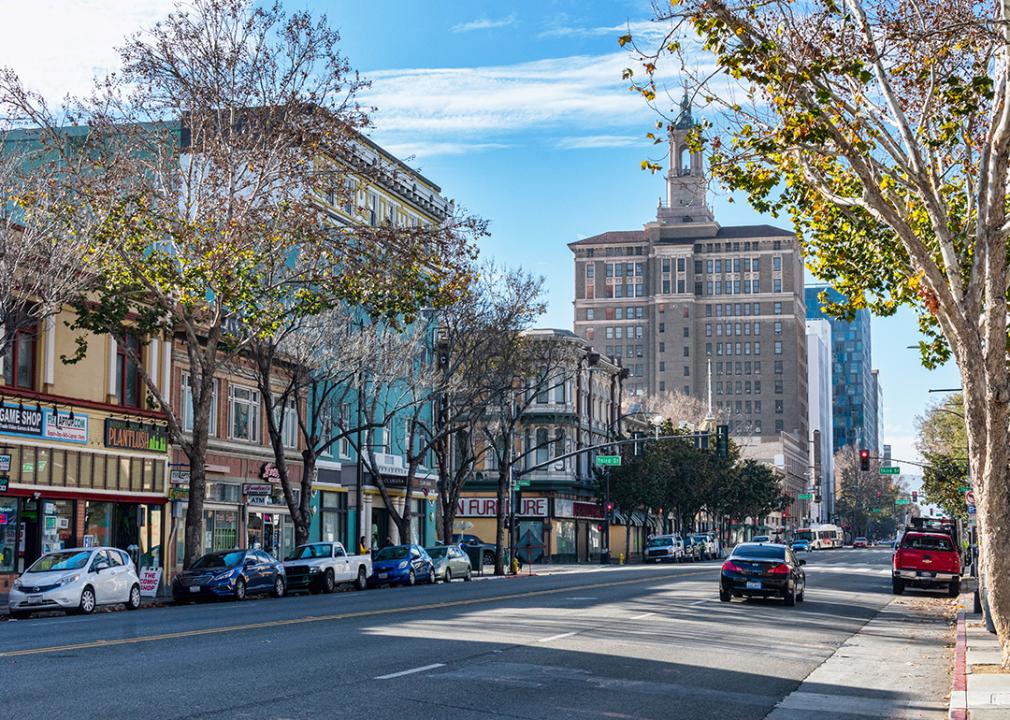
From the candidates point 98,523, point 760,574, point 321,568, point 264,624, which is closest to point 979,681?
point 264,624

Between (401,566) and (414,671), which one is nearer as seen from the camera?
(414,671)

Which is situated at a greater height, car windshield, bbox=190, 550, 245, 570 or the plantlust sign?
the plantlust sign

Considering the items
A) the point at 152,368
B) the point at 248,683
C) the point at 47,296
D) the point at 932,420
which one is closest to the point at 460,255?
the point at 47,296

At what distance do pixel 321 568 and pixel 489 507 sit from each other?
4779 cm

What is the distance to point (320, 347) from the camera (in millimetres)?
42812

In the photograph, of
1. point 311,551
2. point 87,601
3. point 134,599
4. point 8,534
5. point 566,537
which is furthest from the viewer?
point 566,537

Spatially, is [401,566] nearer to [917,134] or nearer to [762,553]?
[762,553]

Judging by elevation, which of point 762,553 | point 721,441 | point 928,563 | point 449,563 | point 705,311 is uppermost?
point 705,311

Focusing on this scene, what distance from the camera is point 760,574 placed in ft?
101

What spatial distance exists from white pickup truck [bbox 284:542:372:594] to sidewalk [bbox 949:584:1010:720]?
21536 mm

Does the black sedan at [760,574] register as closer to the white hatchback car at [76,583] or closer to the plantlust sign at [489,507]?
the white hatchback car at [76,583]

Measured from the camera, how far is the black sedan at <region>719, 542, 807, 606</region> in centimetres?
3072

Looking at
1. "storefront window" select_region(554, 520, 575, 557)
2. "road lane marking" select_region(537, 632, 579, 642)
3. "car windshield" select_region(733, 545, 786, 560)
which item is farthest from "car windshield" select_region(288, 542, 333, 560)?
"storefront window" select_region(554, 520, 575, 557)

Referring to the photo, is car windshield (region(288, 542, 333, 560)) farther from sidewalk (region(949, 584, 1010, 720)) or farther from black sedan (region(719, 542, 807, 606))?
sidewalk (region(949, 584, 1010, 720))
